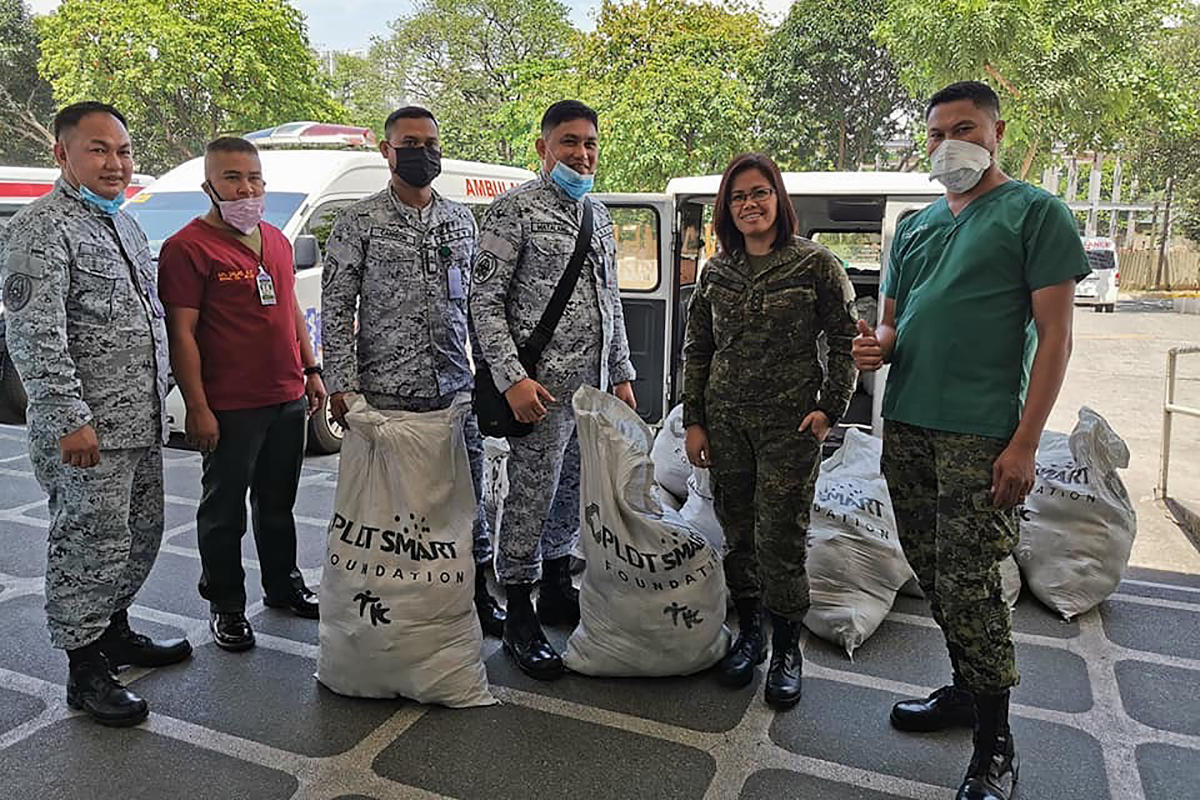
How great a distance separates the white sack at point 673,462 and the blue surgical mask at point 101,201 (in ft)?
6.82

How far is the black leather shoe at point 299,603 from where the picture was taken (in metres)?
3.02

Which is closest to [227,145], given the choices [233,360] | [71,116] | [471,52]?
[71,116]

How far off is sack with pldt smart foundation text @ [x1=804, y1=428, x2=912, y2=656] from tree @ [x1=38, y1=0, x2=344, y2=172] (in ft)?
41.9

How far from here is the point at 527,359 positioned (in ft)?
8.30

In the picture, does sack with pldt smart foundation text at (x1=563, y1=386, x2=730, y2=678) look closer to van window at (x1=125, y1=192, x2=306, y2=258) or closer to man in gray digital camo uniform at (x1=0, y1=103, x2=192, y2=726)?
man in gray digital camo uniform at (x1=0, y1=103, x2=192, y2=726)

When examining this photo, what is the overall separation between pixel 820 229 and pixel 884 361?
3608mm

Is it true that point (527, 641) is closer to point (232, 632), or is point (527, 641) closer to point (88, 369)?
point (232, 632)

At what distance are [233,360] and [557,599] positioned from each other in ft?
4.25

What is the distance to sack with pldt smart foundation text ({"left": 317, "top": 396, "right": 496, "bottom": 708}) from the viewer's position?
2344 mm

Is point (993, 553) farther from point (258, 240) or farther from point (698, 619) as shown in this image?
point (258, 240)

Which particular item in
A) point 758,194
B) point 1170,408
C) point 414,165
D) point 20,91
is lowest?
point 1170,408

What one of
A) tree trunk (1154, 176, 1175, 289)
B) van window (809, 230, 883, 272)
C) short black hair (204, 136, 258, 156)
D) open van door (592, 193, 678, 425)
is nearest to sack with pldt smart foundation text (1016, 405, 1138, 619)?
open van door (592, 193, 678, 425)

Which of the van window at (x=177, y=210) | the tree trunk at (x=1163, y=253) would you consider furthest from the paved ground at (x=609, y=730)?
the tree trunk at (x=1163, y=253)

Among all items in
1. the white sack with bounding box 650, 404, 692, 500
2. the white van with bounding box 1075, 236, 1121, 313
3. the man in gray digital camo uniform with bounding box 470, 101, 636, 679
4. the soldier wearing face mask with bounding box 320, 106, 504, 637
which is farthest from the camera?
the white van with bounding box 1075, 236, 1121, 313
